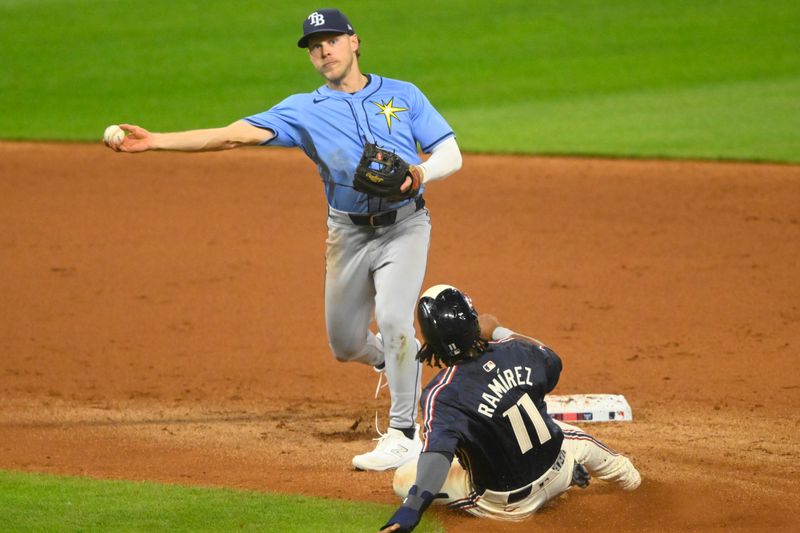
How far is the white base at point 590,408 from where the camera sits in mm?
6746

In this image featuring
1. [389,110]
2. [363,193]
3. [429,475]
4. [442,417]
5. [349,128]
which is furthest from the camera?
[389,110]

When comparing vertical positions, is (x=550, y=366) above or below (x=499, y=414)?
above

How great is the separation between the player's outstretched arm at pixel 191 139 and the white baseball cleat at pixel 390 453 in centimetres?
165

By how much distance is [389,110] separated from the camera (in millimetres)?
6074

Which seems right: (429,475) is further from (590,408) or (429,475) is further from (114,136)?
(590,408)

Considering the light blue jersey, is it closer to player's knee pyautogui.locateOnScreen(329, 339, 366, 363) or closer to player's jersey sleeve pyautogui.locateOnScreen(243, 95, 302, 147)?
player's jersey sleeve pyautogui.locateOnScreen(243, 95, 302, 147)

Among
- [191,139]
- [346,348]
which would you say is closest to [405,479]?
[346,348]

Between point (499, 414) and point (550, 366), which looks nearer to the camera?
point (499, 414)

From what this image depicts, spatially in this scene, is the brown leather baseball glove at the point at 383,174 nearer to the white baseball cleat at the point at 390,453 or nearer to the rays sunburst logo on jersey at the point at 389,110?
the rays sunburst logo on jersey at the point at 389,110

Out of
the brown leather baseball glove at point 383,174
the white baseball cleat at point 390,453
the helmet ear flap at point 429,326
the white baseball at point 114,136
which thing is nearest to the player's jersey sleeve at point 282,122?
the brown leather baseball glove at point 383,174

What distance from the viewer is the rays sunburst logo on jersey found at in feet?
19.8

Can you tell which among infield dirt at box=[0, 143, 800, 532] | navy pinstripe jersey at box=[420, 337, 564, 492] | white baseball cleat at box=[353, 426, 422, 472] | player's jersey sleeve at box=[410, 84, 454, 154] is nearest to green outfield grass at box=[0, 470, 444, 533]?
infield dirt at box=[0, 143, 800, 532]

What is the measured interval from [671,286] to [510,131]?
19.5 feet

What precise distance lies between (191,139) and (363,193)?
2.82ft
